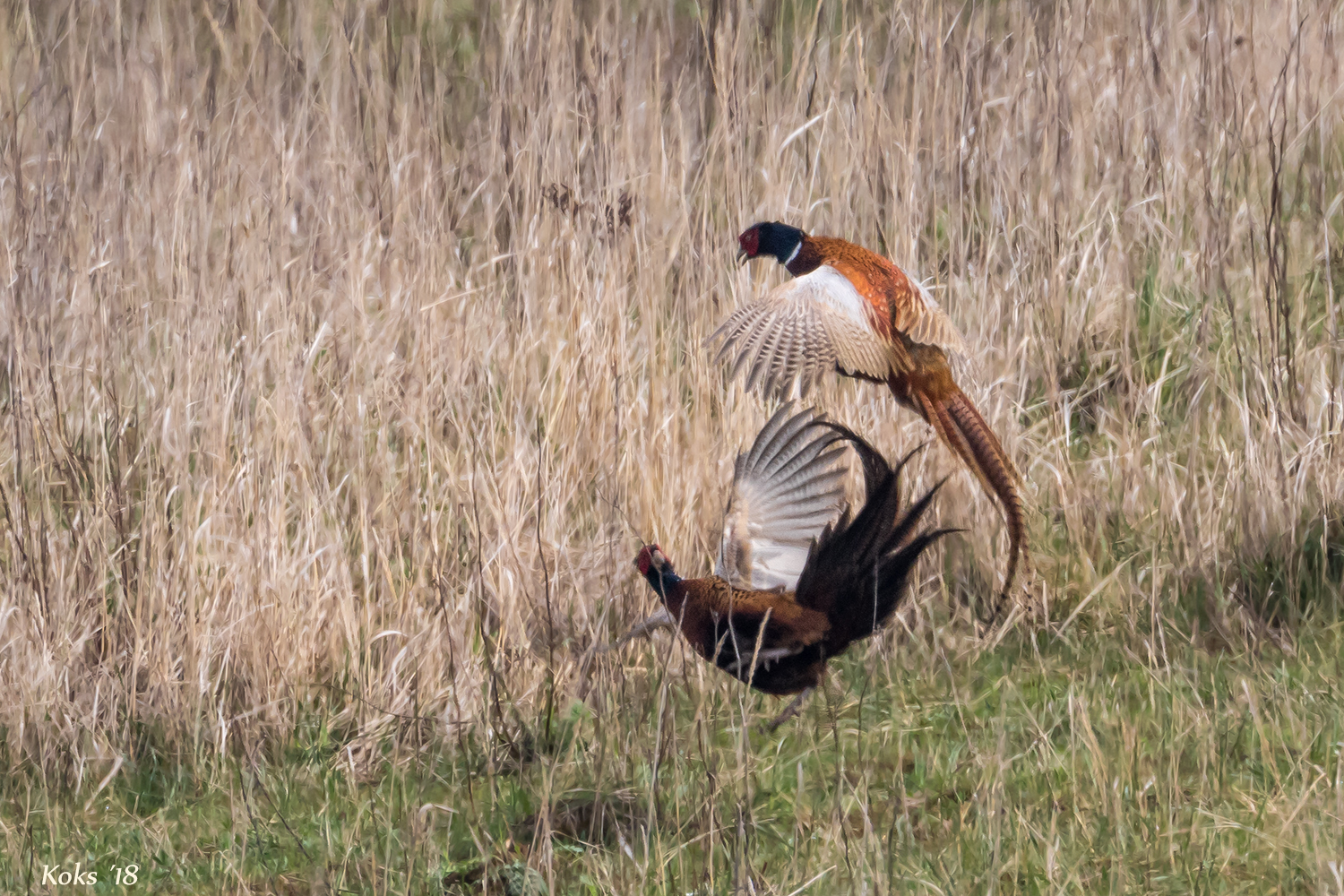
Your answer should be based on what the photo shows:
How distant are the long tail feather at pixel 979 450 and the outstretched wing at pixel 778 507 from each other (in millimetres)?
326

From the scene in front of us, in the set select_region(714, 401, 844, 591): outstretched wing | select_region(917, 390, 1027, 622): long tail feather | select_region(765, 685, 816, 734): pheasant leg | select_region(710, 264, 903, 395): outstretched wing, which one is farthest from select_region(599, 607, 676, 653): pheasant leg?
select_region(917, 390, 1027, 622): long tail feather

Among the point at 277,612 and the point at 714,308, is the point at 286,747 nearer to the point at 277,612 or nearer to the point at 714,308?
the point at 277,612

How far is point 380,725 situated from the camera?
307 cm

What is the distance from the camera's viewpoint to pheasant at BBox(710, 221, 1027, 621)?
10.6ft

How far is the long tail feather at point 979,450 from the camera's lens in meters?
3.48

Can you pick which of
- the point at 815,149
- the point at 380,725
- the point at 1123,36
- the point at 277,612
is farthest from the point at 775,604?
the point at 1123,36

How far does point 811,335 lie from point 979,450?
1.88 ft

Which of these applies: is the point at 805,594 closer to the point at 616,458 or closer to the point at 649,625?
the point at 649,625

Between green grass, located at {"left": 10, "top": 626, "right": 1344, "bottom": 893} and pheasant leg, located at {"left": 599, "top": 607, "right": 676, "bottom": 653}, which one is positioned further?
pheasant leg, located at {"left": 599, "top": 607, "right": 676, "bottom": 653}

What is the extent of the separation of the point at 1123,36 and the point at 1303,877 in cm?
314
